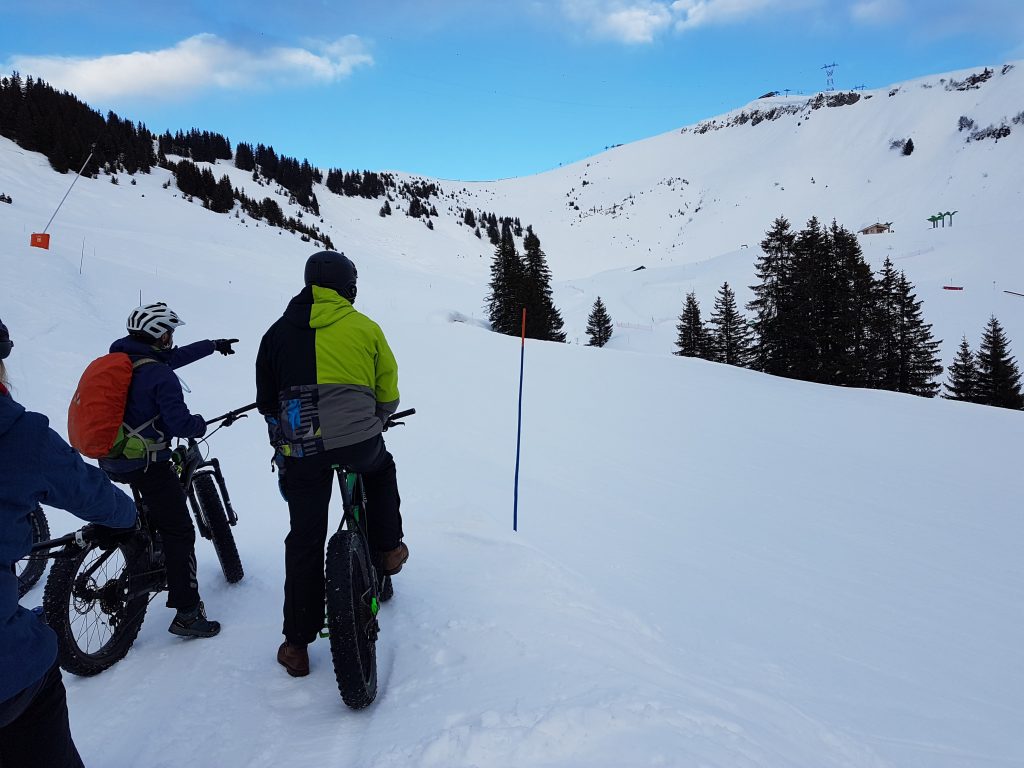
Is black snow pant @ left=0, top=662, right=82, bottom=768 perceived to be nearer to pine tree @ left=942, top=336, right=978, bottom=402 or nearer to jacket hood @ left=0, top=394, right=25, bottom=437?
jacket hood @ left=0, top=394, right=25, bottom=437

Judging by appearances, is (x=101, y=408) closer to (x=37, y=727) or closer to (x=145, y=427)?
(x=145, y=427)

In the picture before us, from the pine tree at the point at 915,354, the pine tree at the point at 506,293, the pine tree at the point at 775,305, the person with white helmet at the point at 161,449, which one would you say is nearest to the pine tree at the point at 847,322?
the pine tree at the point at 775,305

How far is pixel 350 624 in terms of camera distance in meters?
2.67

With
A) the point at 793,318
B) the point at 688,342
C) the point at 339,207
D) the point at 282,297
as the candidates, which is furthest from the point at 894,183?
the point at 282,297

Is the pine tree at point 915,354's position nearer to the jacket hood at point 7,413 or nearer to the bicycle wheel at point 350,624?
the bicycle wheel at point 350,624

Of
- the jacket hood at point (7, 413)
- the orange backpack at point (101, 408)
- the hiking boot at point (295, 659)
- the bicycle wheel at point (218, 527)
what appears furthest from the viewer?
the bicycle wheel at point (218, 527)

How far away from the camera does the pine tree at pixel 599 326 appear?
136ft

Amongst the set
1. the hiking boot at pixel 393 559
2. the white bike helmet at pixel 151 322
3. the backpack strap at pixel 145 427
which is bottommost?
the hiking boot at pixel 393 559

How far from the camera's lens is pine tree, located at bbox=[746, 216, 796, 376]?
27844mm

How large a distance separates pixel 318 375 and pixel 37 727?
1.68 m

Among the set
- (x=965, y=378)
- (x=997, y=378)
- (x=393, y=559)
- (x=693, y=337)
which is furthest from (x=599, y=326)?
(x=393, y=559)

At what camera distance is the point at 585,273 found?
64.9m

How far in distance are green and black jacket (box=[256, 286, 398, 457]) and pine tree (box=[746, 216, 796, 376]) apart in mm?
28352

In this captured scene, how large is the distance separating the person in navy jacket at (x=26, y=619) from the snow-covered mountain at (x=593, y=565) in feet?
3.07
